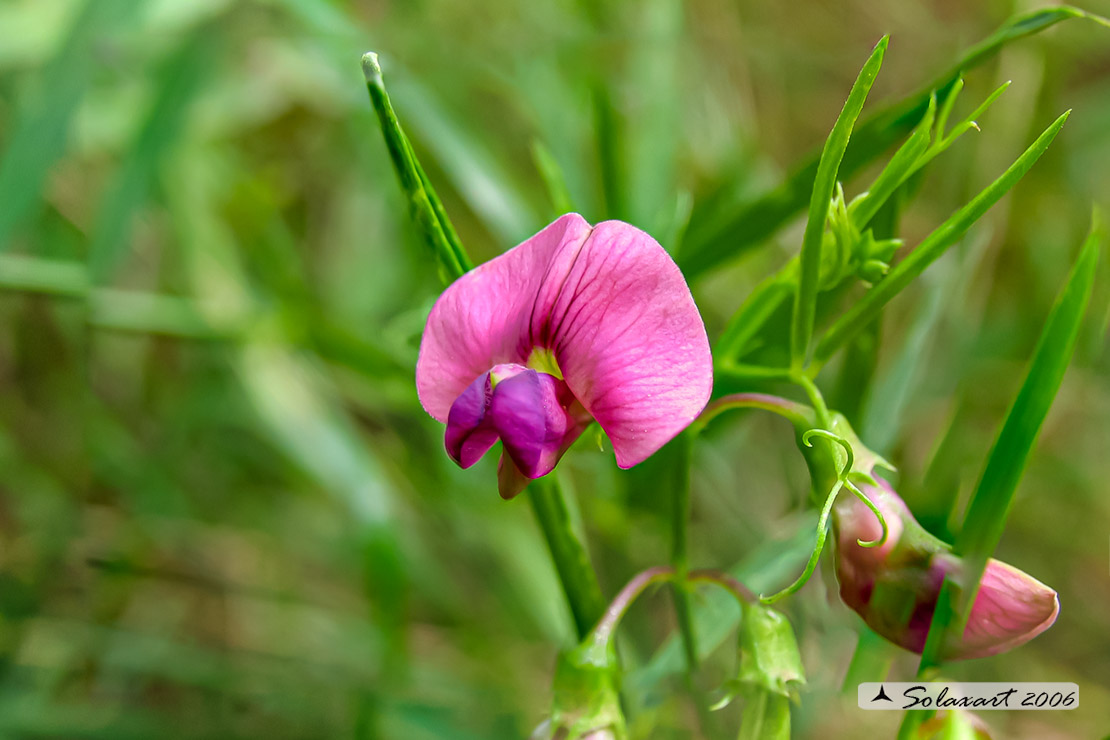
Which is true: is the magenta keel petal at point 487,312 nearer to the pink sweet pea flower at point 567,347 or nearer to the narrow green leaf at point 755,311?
the pink sweet pea flower at point 567,347

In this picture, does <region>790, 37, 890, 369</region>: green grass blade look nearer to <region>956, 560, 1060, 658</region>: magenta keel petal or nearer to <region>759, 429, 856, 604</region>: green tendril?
<region>759, 429, 856, 604</region>: green tendril

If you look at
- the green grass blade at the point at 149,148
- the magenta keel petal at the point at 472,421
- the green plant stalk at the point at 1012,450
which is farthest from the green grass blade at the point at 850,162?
the green grass blade at the point at 149,148

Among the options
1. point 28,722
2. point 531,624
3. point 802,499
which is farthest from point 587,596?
point 28,722

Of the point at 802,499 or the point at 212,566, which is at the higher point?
the point at 212,566

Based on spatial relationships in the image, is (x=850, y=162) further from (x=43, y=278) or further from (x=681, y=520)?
(x=43, y=278)

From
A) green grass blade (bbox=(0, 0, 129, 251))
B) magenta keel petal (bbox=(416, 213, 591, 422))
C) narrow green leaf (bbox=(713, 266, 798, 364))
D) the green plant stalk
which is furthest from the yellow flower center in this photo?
green grass blade (bbox=(0, 0, 129, 251))

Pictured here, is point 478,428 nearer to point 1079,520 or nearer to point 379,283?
point 379,283

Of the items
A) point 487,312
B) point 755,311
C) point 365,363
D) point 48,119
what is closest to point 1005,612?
point 755,311
